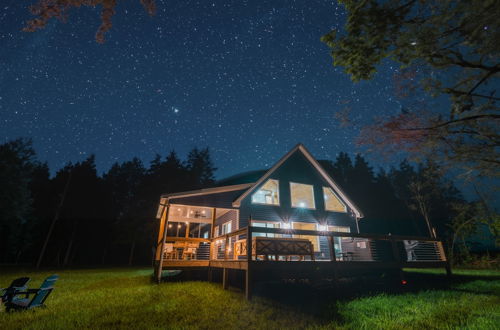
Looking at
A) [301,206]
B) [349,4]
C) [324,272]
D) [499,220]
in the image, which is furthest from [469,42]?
[499,220]

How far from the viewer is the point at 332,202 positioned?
16234 millimetres

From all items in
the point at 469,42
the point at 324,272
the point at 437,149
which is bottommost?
the point at 324,272

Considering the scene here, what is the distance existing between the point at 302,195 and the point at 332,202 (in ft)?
8.02

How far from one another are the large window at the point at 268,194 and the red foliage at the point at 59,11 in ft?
37.0

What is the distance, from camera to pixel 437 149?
9.56m

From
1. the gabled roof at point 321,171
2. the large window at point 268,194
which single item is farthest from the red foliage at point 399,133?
the large window at point 268,194

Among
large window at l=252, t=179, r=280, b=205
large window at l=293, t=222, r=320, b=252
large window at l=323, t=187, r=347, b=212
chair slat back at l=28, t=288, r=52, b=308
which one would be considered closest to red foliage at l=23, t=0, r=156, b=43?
chair slat back at l=28, t=288, r=52, b=308

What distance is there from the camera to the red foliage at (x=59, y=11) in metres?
3.97

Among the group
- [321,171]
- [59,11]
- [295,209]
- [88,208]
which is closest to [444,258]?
[295,209]

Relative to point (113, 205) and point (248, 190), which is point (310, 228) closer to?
point (248, 190)

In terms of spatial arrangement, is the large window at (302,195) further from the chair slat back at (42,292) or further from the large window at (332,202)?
the chair slat back at (42,292)

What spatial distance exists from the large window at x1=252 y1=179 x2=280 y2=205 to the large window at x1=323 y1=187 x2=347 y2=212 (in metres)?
3.74

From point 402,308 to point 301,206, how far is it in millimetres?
8994

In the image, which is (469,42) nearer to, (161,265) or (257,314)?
(257,314)
